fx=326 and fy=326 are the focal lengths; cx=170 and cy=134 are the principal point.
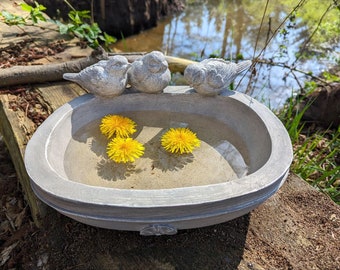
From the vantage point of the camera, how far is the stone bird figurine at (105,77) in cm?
172

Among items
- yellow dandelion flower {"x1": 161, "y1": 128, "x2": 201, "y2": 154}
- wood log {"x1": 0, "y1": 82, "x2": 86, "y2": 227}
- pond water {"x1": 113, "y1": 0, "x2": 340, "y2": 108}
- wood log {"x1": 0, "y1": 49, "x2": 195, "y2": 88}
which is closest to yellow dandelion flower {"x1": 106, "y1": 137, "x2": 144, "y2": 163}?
yellow dandelion flower {"x1": 161, "y1": 128, "x2": 201, "y2": 154}

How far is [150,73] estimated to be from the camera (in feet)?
5.80

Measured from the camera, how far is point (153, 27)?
6.20 meters

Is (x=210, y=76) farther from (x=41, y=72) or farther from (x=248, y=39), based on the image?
(x=248, y=39)

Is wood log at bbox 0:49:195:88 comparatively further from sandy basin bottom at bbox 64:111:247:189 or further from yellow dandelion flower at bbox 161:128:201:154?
yellow dandelion flower at bbox 161:128:201:154

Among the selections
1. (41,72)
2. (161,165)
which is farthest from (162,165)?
(41,72)

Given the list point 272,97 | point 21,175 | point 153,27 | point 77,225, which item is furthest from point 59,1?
point 77,225

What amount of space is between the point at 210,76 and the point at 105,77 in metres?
0.55

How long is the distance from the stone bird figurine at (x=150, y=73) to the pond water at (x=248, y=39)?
2.39m

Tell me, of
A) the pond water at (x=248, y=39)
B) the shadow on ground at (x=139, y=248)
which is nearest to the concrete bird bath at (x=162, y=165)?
the shadow on ground at (x=139, y=248)

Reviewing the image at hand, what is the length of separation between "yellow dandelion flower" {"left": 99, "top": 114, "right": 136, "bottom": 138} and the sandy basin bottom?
5cm

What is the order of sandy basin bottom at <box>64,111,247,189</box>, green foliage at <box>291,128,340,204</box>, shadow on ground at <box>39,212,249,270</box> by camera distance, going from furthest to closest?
green foliage at <box>291,128,340,204</box> < sandy basin bottom at <box>64,111,247,189</box> < shadow on ground at <box>39,212,249,270</box>

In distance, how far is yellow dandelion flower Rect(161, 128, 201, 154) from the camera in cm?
173

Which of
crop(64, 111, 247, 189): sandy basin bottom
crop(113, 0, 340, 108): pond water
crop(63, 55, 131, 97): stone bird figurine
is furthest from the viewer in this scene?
crop(113, 0, 340, 108): pond water
